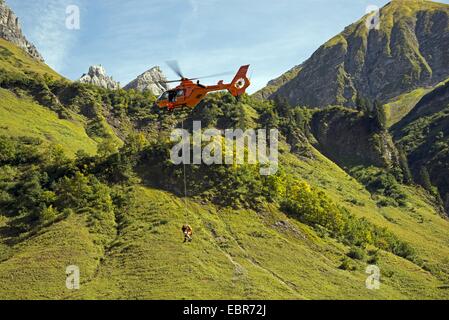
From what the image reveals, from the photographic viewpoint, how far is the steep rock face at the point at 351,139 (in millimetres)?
165875

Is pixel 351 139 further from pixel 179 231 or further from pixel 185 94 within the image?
pixel 185 94

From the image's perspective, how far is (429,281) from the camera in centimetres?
8044

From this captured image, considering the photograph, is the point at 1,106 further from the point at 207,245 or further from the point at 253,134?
the point at 207,245

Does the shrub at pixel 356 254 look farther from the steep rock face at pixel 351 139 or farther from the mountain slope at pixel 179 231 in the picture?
the steep rock face at pixel 351 139

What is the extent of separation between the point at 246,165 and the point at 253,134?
45.3 m

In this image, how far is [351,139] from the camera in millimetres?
176125

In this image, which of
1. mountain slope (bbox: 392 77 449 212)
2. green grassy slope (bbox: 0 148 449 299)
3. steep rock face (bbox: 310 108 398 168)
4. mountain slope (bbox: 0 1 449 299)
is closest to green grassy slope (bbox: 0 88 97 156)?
mountain slope (bbox: 0 1 449 299)

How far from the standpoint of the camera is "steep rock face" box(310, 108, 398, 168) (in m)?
166

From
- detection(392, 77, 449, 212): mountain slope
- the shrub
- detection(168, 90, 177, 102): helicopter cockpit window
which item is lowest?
the shrub

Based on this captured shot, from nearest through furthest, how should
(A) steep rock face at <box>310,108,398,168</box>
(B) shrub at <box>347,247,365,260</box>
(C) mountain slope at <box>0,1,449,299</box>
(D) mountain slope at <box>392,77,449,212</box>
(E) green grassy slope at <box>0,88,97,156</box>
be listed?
(C) mountain slope at <box>0,1,449,299</box>, (B) shrub at <box>347,247,365,260</box>, (E) green grassy slope at <box>0,88,97,156</box>, (D) mountain slope at <box>392,77,449,212</box>, (A) steep rock face at <box>310,108,398,168</box>

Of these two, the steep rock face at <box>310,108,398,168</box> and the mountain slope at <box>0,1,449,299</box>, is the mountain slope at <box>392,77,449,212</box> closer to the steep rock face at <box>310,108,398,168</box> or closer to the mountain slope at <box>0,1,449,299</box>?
the steep rock face at <box>310,108,398,168</box>

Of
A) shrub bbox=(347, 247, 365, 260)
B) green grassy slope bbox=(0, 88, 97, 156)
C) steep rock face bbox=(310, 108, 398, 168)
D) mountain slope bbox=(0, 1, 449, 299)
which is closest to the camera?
mountain slope bbox=(0, 1, 449, 299)

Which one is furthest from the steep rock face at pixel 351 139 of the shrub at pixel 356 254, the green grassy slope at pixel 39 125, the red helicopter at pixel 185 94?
the red helicopter at pixel 185 94

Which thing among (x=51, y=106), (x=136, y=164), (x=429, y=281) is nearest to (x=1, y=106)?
(x=51, y=106)
